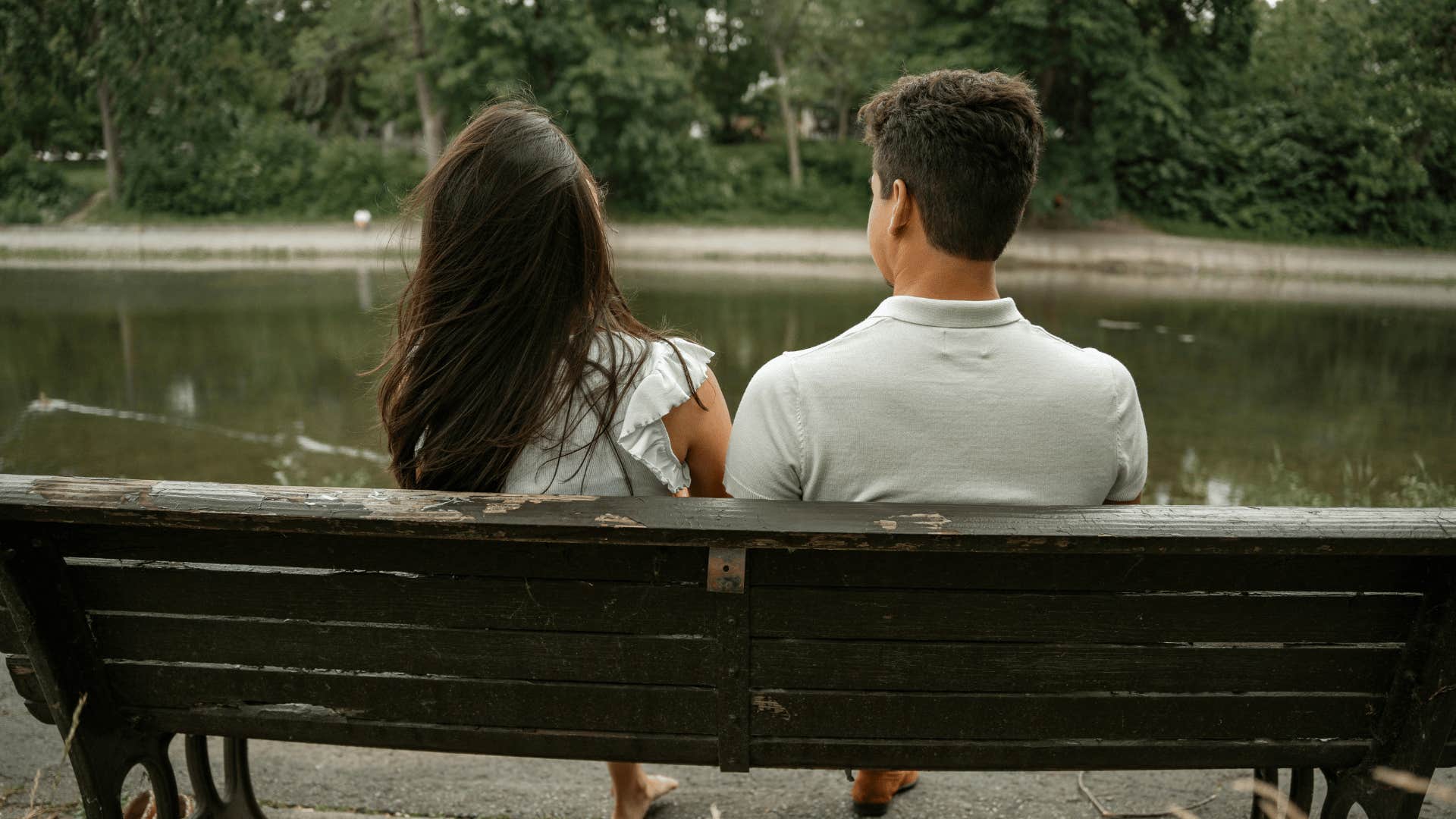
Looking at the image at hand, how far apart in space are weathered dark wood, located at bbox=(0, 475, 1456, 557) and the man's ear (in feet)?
2.02

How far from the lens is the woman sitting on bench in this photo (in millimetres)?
2129

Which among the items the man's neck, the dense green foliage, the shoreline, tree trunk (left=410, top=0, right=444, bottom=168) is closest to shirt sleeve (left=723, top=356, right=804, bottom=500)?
the man's neck

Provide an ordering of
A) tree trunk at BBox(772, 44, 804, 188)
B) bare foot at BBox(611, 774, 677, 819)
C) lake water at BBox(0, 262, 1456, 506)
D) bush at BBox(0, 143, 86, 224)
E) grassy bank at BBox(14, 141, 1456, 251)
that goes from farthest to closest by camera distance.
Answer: tree trunk at BBox(772, 44, 804, 188)
grassy bank at BBox(14, 141, 1456, 251)
bush at BBox(0, 143, 86, 224)
lake water at BBox(0, 262, 1456, 506)
bare foot at BBox(611, 774, 677, 819)

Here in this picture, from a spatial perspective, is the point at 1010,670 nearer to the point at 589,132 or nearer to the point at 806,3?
the point at 589,132

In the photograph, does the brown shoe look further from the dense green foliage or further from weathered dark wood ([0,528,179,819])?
the dense green foliage

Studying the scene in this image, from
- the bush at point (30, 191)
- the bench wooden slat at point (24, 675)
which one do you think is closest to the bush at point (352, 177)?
the bush at point (30, 191)

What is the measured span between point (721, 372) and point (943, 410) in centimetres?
835

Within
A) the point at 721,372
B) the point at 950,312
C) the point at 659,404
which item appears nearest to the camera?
the point at 950,312

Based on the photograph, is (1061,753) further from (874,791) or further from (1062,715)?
(874,791)

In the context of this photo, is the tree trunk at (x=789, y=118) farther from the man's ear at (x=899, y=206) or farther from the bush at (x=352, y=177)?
the man's ear at (x=899, y=206)

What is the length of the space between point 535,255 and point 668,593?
72 cm

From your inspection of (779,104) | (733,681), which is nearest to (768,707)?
(733,681)

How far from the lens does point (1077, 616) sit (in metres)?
1.74

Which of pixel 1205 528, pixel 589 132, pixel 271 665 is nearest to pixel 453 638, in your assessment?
pixel 271 665
